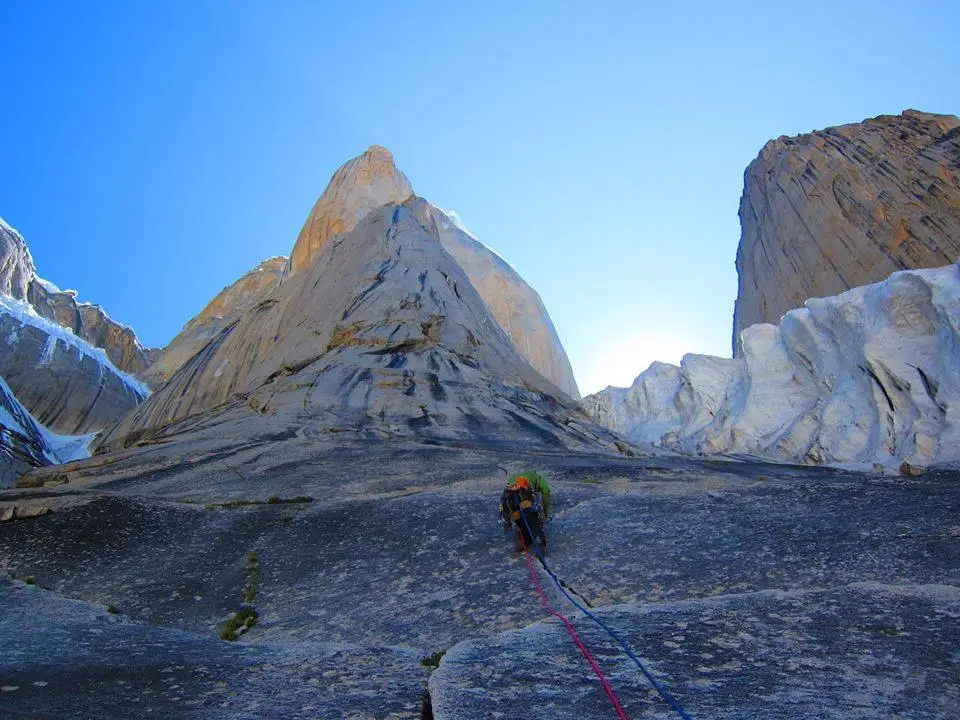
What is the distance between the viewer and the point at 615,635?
17.9 ft

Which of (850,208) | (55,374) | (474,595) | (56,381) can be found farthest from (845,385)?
(55,374)

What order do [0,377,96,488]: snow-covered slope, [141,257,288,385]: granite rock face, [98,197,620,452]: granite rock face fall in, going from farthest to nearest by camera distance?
[141,257,288,385]: granite rock face → [0,377,96,488]: snow-covered slope → [98,197,620,452]: granite rock face

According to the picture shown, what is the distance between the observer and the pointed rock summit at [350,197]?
56.2 meters

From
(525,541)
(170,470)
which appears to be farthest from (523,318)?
(525,541)

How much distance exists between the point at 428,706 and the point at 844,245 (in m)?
50.8

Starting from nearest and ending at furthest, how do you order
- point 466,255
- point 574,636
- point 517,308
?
point 574,636 → point 517,308 → point 466,255

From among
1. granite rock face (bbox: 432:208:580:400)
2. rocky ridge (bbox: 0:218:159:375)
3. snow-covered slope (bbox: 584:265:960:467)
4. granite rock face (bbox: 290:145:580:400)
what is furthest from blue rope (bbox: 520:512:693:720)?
rocky ridge (bbox: 0:218:159:375)

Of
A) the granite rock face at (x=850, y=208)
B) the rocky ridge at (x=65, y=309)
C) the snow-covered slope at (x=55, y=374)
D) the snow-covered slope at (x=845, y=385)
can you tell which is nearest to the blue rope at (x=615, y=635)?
the snow-covered slope at (x=845, y=385)

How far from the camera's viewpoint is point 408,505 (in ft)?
33.8

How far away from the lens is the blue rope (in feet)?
14.1

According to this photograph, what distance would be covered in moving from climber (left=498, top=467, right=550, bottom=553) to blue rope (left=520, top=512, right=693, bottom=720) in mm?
45

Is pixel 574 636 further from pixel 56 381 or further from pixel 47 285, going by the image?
pixel 47 285

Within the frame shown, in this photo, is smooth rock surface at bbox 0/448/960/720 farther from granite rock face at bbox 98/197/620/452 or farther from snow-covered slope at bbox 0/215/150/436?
snow-covered slope at bbox 0/215/150/436

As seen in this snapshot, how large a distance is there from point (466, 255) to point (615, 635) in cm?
5858
